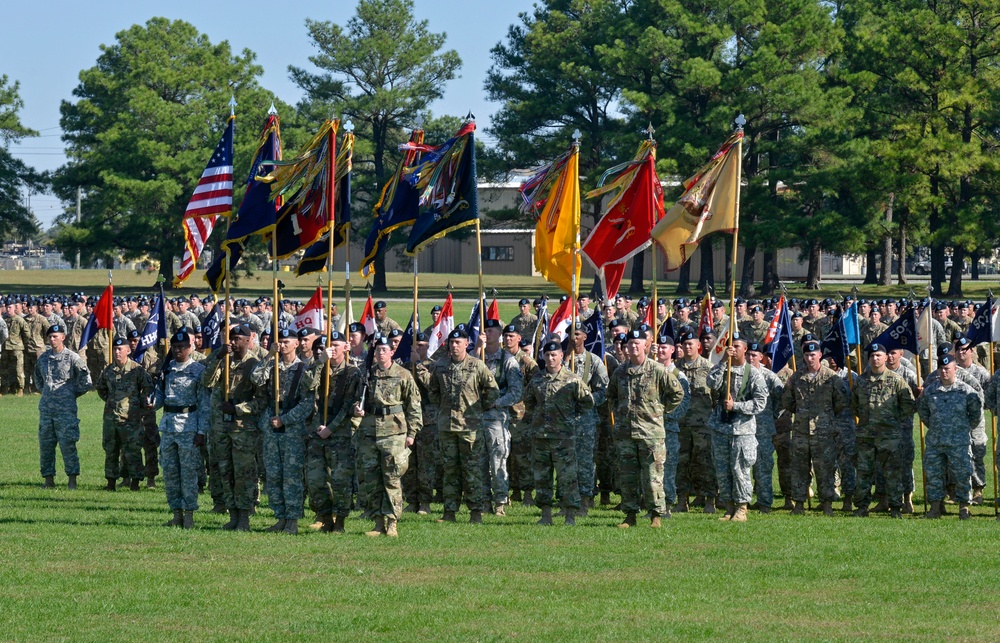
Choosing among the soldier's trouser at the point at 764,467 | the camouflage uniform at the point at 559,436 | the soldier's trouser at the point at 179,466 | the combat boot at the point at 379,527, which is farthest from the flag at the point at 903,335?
the soldier's trouser at the point at 179,466

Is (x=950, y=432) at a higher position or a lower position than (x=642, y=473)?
higher

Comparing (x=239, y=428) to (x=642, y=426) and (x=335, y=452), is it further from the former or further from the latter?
(x=642, y=426)

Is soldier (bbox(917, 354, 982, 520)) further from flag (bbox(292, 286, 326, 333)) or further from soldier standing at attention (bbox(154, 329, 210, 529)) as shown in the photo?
flag (bbox(292, 286, 326, 333))

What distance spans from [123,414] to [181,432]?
11.9 ft

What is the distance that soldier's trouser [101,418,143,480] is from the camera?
57.7 ft

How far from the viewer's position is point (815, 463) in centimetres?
1620

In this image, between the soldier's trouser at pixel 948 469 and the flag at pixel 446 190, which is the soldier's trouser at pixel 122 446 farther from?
the soldier's trouser at pixel 948 469

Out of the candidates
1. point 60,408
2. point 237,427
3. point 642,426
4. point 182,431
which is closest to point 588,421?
point 642,426

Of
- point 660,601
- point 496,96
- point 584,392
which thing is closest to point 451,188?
point 584,392

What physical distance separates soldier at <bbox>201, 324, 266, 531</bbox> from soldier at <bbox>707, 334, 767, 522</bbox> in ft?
16.7

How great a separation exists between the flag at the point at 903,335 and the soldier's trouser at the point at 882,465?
173 centimetres

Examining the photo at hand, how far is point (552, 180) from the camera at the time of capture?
18375 mm

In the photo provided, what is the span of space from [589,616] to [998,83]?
5061 cm

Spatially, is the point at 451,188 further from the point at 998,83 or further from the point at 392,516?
the point at 998,83
